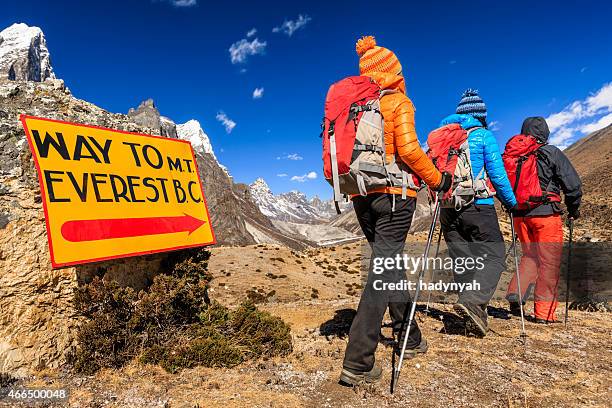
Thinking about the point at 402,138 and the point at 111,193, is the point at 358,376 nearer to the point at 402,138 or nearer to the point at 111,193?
the point at 402,138

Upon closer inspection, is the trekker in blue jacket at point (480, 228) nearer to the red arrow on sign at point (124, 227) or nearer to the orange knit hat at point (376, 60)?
the orange knit hat at point (376, 60)

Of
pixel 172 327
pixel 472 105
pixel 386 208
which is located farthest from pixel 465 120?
pixel 172 327

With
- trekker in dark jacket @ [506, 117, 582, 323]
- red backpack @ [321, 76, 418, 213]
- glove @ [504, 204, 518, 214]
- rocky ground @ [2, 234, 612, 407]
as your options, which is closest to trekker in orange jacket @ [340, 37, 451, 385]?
red backpack @ [321, 76, 418, 213]

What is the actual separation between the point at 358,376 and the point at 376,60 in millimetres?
4253

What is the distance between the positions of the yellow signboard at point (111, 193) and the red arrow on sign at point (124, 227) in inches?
0.5

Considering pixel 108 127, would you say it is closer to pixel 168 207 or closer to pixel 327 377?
pixel 168 207

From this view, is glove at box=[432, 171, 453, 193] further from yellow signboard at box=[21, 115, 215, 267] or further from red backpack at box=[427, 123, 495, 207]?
yellow signboard at box=[21, 115, 215, 267]

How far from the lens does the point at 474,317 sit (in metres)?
5.92

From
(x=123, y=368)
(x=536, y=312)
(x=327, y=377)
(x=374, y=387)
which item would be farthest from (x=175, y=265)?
(x=536, y=312)

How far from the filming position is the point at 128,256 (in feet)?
18.2

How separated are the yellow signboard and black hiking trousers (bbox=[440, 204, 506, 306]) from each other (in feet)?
15.8

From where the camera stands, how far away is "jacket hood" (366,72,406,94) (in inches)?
185

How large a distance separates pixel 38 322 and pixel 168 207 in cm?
252

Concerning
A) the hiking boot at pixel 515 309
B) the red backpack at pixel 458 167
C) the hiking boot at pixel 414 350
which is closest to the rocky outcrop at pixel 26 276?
the hiking boot at pixel 414 350
